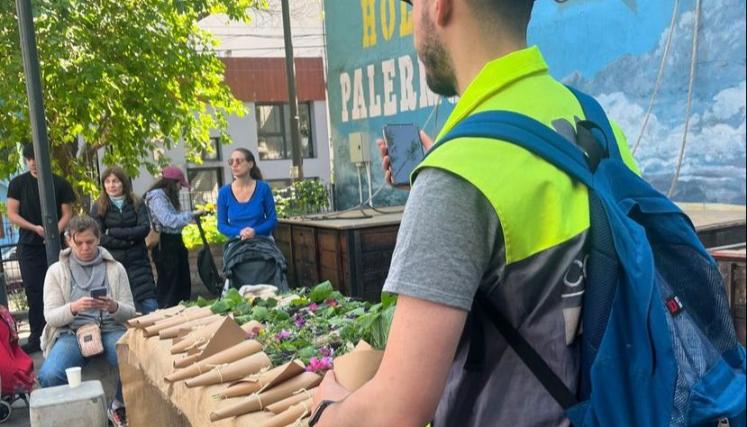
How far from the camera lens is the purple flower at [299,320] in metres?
3.25

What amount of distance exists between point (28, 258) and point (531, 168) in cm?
683

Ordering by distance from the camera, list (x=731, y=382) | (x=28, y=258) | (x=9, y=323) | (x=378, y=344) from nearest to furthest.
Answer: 1. (x=731, y=382)
2. (x=378, y=344)
3. (x=9, y=323)
4. (x=28, y=258)

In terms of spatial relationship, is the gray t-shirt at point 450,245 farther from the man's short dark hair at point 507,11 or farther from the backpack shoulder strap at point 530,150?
the man's short dark hair at point 507,11

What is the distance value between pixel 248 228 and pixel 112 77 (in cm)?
419

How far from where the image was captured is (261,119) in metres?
22.9

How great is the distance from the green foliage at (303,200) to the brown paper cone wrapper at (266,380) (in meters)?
7.11

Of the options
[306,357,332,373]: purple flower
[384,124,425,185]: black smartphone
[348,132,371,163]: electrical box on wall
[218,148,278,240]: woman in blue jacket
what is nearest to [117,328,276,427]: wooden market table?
[306,357,332,373]: purple flower

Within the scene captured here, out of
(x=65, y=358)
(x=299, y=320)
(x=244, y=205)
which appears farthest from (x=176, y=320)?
(x=244, y=205)

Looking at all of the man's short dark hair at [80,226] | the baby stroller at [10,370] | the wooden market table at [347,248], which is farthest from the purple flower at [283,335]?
the wooden market table at [347,248]

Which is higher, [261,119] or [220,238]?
[261,119]

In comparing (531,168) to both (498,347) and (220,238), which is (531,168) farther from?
(220,238)

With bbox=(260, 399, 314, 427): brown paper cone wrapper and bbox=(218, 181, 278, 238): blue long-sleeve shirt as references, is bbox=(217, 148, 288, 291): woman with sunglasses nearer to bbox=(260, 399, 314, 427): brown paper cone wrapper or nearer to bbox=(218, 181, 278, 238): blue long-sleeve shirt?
bbox=(218, 181, 278, 238): blue long-sleeve shirt

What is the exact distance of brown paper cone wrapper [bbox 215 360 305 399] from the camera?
2.40 metres

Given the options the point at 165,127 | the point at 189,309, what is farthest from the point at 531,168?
the point at 165,127
